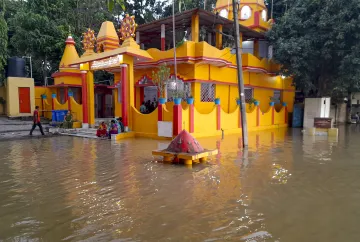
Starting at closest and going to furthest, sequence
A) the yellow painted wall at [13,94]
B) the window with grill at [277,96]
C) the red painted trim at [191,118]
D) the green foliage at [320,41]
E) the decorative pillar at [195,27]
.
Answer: the red painted trim at [191,118], the decorative pillar at [195,27], the green foliage at [320,41], the yellow painted wall at [13,94], the window with grill at [277,96]

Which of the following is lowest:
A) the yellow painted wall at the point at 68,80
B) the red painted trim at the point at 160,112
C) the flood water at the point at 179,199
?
the flood water at the point at 179,199

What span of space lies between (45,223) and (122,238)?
4.00 feet

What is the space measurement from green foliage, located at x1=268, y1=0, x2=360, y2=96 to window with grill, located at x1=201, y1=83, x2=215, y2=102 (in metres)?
4.88

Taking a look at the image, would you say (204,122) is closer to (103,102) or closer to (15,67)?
(103,102)

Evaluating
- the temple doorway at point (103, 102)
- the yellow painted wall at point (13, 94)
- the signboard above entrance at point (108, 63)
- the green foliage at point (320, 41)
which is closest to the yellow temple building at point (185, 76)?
the signboard above entrance at point (108, 63)

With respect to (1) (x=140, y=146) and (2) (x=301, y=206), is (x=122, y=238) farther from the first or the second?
(1) (x=140, y=146)

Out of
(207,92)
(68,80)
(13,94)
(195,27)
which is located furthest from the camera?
(68,80)

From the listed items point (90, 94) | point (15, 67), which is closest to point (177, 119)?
point (90, 94)

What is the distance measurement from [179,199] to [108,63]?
10539mm

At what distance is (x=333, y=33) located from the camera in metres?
16.1

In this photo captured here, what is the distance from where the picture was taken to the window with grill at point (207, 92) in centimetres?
1611

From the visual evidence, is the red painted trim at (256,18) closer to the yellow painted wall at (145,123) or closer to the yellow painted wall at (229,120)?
the yellow painted wall at (229,120)

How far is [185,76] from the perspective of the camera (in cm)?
1537

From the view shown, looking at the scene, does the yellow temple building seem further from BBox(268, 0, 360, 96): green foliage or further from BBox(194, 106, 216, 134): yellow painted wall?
BBox(268, 0, 360, 96): green foliage
